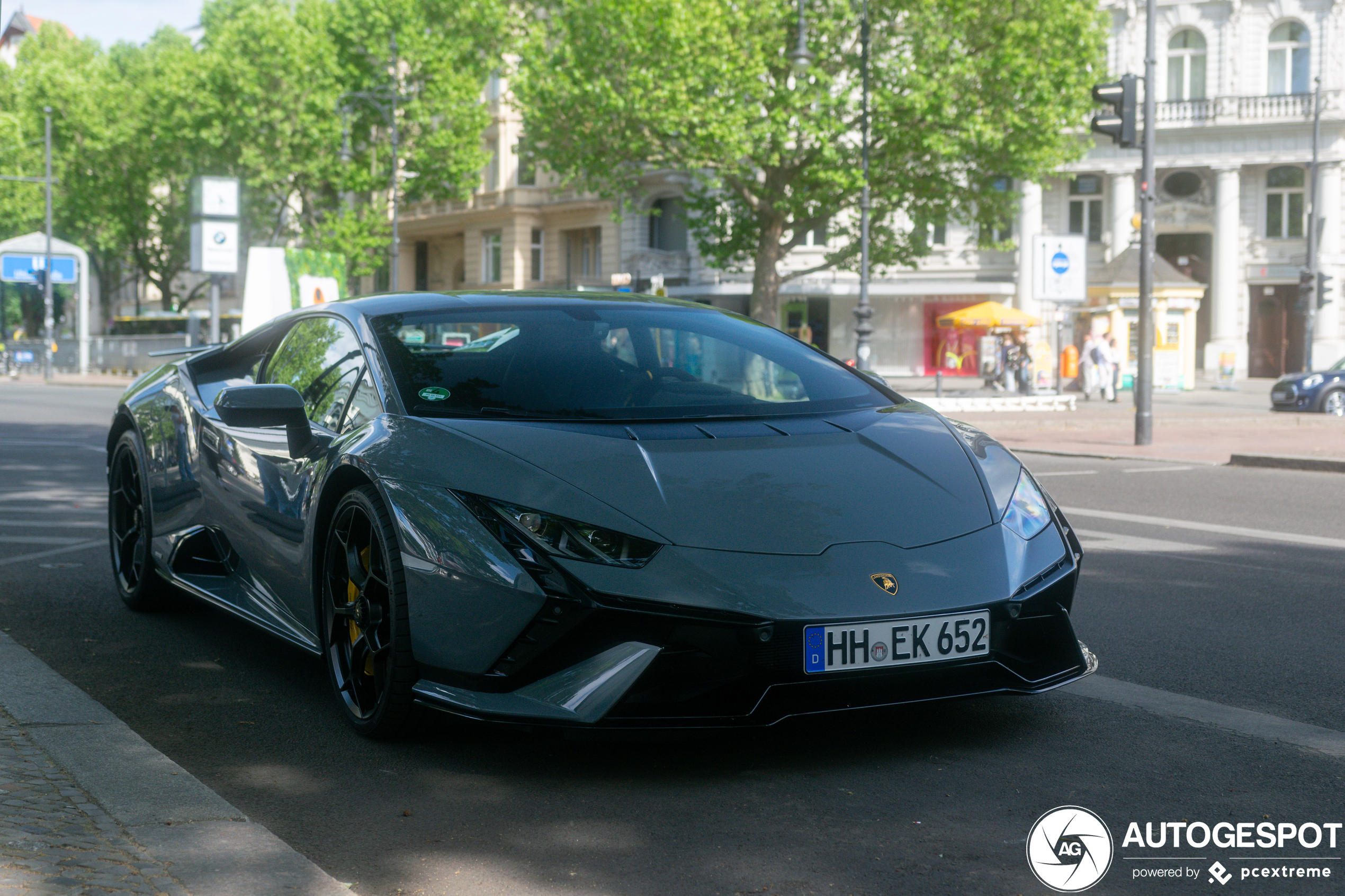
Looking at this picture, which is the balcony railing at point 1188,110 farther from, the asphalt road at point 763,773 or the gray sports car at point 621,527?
the gray sports car at point 621,527

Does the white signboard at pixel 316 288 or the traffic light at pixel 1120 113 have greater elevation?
the traffic light at pixel 1120 113

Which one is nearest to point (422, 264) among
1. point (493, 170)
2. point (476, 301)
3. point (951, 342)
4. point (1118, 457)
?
point (493, 170)

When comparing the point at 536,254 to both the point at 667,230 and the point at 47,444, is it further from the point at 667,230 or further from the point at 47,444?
the point at 47,444

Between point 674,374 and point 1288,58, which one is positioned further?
point 1288,58

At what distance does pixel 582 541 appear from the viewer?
11.2 ft

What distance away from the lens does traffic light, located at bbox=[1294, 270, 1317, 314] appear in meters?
35.9

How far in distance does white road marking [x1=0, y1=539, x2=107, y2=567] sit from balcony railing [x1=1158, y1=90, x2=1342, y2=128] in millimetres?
43882

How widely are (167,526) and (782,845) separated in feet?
10.8

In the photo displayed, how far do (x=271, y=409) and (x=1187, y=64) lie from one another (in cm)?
4765

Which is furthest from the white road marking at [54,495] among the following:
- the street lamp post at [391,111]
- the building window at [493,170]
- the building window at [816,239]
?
the building window at [493,170]

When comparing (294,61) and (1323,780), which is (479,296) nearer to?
(1323,780)

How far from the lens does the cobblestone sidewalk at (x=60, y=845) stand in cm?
268

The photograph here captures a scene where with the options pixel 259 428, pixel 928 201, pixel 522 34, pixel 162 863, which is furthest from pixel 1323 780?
pixel 522 34

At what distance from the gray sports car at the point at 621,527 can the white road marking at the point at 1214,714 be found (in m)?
0.45
